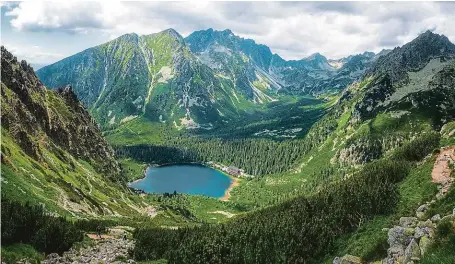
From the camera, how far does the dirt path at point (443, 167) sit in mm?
81537

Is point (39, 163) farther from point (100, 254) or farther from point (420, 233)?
point (420, 233)

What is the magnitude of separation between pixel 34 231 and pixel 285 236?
50524 millimetres

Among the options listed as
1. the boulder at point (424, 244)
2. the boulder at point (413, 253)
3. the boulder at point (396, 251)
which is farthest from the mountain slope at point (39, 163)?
the boulder at point (424, 244)

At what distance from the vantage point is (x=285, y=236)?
3406 inches

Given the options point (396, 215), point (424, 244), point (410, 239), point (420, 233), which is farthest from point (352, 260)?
point (396, 215)

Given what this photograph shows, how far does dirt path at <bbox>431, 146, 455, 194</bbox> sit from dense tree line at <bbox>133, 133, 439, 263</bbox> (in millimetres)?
9807

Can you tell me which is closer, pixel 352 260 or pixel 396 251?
pixel 396 251

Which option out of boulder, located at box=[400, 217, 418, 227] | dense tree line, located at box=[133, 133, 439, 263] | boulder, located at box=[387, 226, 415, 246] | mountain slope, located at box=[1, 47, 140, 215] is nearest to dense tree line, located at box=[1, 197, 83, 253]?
dense tree line, located at box=[133, 133, 439, 263]

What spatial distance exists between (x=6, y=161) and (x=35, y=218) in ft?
185

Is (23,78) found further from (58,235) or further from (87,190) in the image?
(58,235)

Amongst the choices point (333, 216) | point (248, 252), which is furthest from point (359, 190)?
point (248, 252)

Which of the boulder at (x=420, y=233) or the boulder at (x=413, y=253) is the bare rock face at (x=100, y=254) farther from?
the boulder at (x=420, y=233)

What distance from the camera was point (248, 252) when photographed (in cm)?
8194

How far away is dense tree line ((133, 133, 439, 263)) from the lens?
258ft
